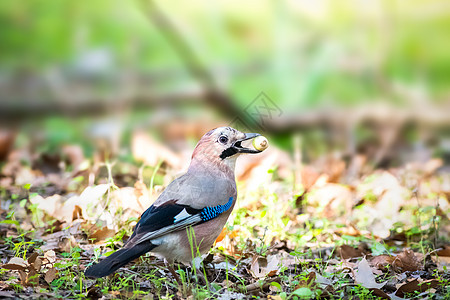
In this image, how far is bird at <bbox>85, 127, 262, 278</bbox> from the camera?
3.16 meters

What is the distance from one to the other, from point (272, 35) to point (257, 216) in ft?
15.7

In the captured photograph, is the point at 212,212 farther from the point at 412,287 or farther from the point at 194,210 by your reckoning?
the point at 412,287

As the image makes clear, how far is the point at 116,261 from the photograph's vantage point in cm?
297

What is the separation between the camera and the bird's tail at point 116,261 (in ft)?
9.55

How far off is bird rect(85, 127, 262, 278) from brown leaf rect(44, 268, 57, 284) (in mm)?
434

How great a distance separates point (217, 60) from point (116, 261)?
5770mm

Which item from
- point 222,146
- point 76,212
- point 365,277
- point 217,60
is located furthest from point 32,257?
point 217,60

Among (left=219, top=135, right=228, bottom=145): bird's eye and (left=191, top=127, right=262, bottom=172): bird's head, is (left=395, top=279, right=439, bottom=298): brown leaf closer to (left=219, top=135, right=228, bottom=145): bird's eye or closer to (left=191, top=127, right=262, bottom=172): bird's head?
(left=191, top=127, right=262, bottom=172): bird's head

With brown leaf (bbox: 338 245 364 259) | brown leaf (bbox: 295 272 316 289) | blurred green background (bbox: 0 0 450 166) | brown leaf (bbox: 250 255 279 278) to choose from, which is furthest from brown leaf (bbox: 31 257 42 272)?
blurred green background (bbox: 0 0 450 166)

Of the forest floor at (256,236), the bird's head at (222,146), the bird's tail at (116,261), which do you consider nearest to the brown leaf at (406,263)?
the forest floor at (256,236)

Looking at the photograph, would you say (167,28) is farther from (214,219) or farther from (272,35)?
(214,219)

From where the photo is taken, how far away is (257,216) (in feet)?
14.1

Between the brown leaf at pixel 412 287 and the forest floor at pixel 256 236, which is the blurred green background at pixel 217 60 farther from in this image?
the brown leaf at pixel 412 287

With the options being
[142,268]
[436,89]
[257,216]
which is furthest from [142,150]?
[436,89]
